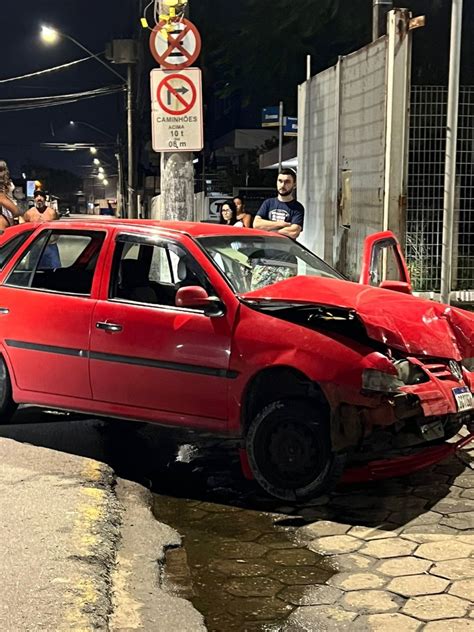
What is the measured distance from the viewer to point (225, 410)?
5.34 metres

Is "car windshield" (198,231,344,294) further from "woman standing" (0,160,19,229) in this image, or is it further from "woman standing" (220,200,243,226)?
"woman standing" (220,200,243,226)

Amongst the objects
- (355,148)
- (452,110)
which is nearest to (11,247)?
(452,110)

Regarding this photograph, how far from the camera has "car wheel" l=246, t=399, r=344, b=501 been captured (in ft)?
16.6

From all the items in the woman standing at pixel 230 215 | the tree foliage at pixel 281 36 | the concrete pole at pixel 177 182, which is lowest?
the woman standing at pixel 230 215

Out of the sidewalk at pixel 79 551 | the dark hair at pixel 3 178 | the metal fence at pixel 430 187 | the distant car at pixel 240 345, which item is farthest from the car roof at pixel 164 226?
the metal fence at pixel 430 187

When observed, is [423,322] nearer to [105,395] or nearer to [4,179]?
[105,395]

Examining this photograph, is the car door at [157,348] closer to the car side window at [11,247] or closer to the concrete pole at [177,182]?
the car side window at [11,247]

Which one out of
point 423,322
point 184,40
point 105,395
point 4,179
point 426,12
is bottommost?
point 105,395

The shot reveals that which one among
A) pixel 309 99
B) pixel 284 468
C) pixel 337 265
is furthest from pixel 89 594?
pixel 309 99

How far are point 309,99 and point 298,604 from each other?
37.7 ft

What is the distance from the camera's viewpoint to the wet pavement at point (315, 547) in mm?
3762

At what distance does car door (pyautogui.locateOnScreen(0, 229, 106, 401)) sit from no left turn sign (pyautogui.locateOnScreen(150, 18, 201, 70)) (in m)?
3.64

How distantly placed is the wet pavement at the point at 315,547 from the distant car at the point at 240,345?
29 cm

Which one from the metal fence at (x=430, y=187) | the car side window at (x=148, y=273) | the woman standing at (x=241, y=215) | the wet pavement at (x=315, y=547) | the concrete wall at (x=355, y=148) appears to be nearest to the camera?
the wet pavement at (x=315, y=547)
